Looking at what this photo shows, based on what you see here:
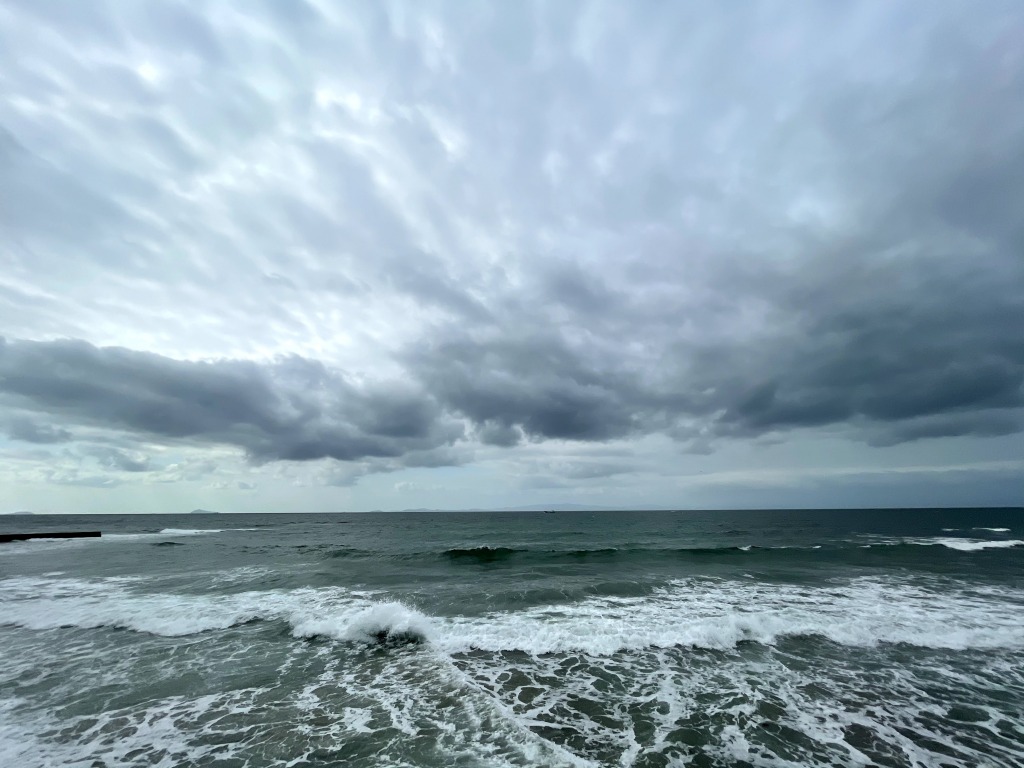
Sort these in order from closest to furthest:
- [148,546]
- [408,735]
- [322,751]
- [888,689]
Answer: [322,751], [408,735], [888,689], [148,546]

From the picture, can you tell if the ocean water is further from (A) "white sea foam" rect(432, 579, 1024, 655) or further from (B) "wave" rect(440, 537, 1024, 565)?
(B) "wave" rect(440, 537, 1024, 565)

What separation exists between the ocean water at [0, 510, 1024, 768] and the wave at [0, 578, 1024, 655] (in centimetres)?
12

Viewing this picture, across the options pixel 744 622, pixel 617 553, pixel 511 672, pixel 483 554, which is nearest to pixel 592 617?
pixel 744 622

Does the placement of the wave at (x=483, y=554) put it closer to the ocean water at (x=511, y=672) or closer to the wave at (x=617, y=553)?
the wave at (x=617, y=553)

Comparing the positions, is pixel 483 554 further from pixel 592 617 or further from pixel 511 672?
pixel 511 672

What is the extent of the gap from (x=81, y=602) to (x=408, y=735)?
61.7 feet

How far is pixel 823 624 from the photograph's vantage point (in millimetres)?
14484

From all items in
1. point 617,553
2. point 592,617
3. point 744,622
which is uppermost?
point 744,622

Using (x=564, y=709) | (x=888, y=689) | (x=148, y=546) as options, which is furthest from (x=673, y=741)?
(x=148, y=546)

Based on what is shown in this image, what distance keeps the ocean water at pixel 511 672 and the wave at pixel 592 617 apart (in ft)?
0.38

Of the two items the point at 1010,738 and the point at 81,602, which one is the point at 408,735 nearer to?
the point at 1010,738

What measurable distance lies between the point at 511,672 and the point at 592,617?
17.9ft

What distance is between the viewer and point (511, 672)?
10.7 m

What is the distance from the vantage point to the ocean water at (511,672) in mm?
7559
